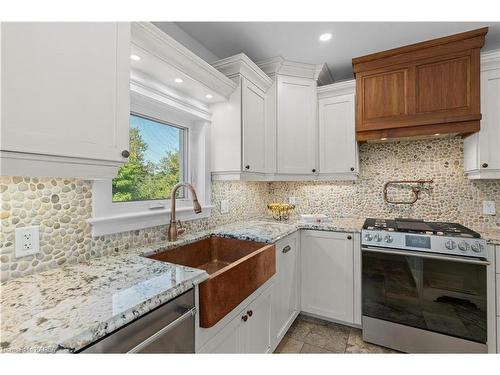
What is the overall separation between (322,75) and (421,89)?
3.10 ft

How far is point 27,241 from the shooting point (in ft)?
3.31

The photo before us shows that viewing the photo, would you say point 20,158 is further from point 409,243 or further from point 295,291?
point 409,243

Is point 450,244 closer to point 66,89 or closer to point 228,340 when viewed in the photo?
point 228,340

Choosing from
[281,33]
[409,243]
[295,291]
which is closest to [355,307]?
[295,291]

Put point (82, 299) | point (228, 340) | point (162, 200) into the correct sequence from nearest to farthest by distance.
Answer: point (82, 299) < point (228, 340) < point (162, 200)

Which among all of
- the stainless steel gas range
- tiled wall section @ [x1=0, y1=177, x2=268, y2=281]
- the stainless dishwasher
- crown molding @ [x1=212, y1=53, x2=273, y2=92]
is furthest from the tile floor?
crown molding @ [x1=212, y1=53, x2=273, y2=92]

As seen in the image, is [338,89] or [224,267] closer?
[224,267]

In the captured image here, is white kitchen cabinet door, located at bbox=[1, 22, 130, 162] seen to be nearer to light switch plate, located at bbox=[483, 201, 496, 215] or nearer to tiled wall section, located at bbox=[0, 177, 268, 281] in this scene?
tiled wall section, located at bbox=[0, 177, 268, 281]

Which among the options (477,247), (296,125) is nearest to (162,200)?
(296,125)

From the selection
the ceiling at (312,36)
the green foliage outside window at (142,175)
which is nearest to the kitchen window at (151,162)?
the green foliage outside window at (142,175)

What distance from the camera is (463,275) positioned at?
1.70 metres

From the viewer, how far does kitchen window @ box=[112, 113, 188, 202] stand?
1530 mm

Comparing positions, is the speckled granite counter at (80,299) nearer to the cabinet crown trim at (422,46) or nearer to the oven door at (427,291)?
the oven door at (427,291)

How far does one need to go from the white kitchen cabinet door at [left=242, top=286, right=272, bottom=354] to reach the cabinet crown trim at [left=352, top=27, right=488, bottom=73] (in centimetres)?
216
